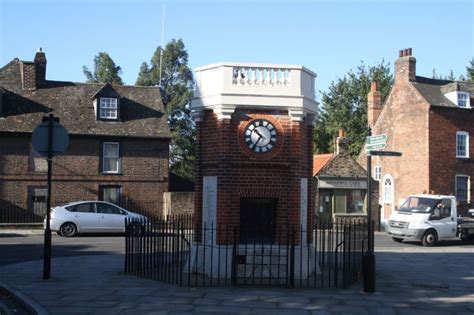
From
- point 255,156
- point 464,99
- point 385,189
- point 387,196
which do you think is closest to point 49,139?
point 255,156

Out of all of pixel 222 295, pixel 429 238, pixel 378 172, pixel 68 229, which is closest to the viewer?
pixel 222 295

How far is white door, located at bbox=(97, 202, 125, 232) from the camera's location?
78.6 ft

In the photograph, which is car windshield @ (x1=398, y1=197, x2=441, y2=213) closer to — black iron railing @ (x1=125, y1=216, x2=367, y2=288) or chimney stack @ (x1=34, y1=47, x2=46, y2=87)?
black iron railing @ (x1=125, y1=216, x2=367, y2=288)

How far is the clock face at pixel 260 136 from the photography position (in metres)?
12.9

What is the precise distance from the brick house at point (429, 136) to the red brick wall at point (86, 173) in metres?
15.4

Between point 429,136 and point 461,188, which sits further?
point 461,188

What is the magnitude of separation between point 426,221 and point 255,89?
13.4 metres

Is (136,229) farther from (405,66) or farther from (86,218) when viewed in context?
(405,66)

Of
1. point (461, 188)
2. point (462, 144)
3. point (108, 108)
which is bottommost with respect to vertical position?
point (461, 188)

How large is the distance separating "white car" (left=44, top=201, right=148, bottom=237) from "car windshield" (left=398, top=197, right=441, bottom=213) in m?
11.4

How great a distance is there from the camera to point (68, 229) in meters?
23.7

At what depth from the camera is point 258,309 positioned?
30.2 feet

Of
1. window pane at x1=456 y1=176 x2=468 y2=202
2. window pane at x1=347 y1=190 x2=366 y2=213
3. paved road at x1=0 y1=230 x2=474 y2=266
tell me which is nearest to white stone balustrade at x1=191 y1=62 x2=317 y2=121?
paved road at x1=0 y1=230 x2=474 y2=266

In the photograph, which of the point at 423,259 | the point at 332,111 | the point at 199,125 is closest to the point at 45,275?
the point at 199,125
